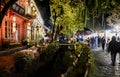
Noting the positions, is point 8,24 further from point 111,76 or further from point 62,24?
point 111,76

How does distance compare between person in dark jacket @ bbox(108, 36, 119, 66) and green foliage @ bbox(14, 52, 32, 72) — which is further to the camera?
person in dark jacket @ bbox(108, 36, 119, 66)

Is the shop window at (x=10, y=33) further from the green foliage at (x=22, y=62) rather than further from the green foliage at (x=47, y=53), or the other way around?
the green foliage at (x=22, y=62)

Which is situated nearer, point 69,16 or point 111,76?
point 111,76

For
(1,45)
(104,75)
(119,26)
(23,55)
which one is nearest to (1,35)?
(1,45)

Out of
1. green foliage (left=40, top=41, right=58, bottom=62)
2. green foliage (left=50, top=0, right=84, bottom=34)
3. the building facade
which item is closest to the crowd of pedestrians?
green foliage (left=40, top=41, right=58, bottom=62)

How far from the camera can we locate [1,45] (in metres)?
31.4

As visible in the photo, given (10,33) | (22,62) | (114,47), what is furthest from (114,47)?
(10,33)

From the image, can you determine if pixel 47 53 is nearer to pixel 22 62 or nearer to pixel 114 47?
pixel 114 47

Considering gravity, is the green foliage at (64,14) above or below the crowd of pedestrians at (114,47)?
above

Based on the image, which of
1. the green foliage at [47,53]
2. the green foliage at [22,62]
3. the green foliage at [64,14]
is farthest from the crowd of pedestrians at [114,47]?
the green foliage at [64,14]

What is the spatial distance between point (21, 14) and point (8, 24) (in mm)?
3426

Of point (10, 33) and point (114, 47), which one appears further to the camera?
point (10, 33)

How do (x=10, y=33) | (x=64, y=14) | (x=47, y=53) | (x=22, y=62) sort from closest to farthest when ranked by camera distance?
(x=22, y=62) < (x=47, y=53) < (x=10, y=33) < (x=64, y=14)

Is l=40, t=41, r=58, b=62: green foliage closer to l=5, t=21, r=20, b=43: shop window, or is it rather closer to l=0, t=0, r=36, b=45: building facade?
l=0, t=0, r=36, b=45: building facade
